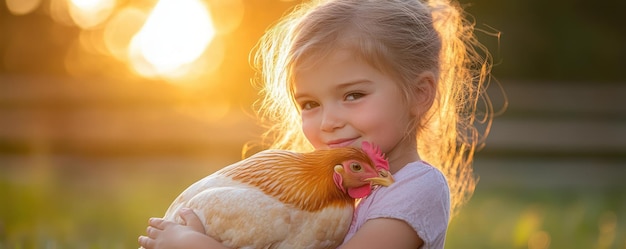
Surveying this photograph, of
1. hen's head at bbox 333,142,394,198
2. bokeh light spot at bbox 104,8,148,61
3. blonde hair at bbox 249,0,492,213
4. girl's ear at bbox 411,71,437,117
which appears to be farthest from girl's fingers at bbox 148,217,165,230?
bokeh light spot at bbox 104,8,148,61

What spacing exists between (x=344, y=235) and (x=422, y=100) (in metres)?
0.56

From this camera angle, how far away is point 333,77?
2676mm

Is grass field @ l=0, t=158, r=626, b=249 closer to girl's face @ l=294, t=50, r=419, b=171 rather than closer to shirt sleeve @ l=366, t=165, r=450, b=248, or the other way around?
girl's face @ l=294, t=50, r=419, b=171

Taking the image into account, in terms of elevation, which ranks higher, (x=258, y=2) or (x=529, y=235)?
(x=258, y=2)

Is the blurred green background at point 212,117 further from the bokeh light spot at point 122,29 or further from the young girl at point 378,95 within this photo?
the young girl at point 378,95

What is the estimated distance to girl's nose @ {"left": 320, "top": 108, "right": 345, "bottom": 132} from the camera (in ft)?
8.78

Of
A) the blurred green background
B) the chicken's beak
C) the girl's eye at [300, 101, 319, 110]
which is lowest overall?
the blurred green background

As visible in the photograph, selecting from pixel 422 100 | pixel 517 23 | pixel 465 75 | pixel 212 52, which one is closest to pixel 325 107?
pixel 422 100

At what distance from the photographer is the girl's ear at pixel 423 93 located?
9.25ft

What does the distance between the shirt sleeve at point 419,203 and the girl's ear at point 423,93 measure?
0.72 ft

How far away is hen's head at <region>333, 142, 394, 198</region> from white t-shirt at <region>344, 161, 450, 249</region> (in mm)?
113

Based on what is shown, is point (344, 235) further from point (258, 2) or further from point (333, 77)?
point (258, 2)

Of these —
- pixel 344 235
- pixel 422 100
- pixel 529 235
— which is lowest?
pixel 529 235

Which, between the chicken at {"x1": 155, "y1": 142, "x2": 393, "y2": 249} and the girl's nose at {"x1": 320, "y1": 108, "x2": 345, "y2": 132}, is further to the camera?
the girl's nose at {"x1": 320, "y1": 108, "x2": 345, "y2": 132}
